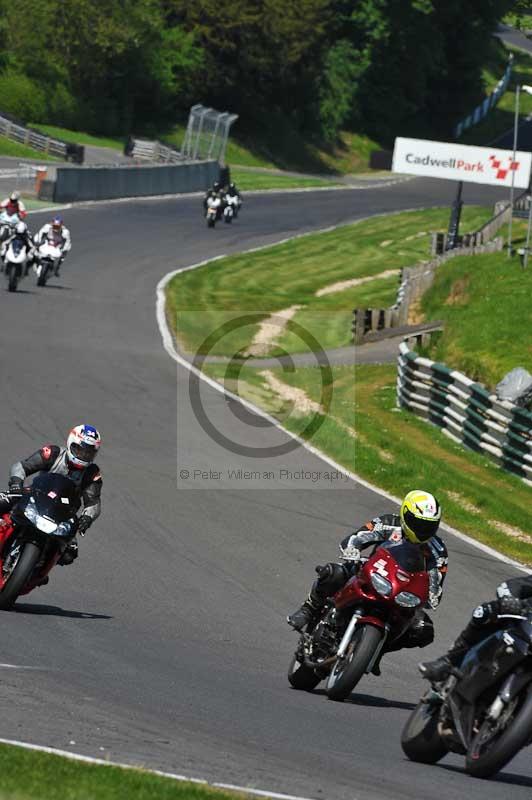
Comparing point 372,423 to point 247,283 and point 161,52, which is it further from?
point 161,52

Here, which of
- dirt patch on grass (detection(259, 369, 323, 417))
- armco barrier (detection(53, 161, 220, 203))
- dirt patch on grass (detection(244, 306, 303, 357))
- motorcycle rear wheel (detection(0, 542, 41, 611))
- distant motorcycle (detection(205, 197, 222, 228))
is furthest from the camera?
distant motorcycle (detection(205, 197, 222, 228))

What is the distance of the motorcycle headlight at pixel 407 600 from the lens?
9.99 metres

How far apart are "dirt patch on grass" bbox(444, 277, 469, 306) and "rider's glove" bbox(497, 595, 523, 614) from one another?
2918cm

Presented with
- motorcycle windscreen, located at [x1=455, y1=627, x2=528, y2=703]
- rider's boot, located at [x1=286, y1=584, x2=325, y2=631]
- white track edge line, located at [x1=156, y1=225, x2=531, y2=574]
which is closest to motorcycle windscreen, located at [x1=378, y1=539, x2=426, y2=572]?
rider's boot, located at [x1=286, y1=584, x2=325, y2=631]

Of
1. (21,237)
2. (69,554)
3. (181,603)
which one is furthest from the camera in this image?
(21,237)

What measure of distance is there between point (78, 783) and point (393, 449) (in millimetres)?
16622

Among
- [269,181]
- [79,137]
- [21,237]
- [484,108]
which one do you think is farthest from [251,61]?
[21,237]

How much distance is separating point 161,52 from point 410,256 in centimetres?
3852

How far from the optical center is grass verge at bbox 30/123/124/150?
7431cm

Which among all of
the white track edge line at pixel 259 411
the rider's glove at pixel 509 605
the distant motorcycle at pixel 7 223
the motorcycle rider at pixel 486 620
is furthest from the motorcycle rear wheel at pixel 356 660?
the distant motorcycle at pixel 7 223

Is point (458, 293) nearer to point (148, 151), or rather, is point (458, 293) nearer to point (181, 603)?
point (181, 603)

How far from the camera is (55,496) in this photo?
12.4m

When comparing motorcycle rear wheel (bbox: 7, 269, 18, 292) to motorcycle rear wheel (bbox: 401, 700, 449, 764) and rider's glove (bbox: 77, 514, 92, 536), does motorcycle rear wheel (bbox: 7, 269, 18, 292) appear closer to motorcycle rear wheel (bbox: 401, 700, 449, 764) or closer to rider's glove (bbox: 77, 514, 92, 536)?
rider's glove (bbox: 77, 514, 92, 536)

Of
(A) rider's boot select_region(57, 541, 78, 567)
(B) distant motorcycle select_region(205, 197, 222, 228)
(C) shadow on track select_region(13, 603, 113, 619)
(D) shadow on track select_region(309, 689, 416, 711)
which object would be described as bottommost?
(B) distant motorcycle select_region(205, 197, 222, 228)
